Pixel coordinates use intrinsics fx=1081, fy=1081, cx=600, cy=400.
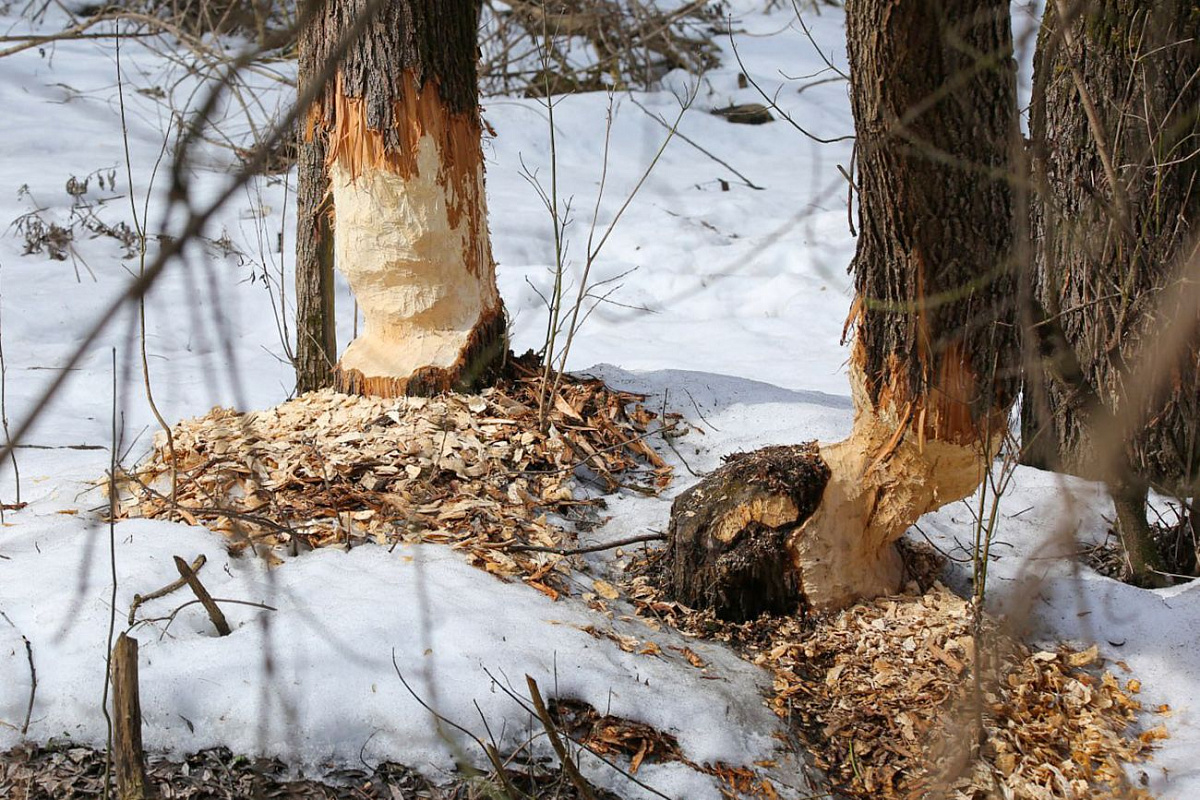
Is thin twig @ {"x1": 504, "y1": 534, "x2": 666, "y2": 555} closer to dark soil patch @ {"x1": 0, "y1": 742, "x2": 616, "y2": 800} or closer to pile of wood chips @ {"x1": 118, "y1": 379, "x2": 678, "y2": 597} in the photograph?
pile of wood chips @ {"x1": 118, "y1": 379, "x2": 678, "y2": 597}

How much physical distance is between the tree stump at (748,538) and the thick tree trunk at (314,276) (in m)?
1.79

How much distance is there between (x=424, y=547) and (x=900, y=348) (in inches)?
53.3

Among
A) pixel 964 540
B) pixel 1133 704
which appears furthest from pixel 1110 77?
pixel 1133 704

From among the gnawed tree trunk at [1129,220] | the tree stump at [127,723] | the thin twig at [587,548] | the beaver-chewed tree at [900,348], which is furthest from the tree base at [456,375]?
the tree stump at [127,723]

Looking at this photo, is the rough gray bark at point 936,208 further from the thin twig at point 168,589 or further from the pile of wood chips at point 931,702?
the thin twig at point 168,589

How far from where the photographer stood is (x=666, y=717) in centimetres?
241

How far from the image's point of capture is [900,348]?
263cm

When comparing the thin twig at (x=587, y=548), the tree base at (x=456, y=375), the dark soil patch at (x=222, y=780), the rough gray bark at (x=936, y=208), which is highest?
the rough gray bark at (x=936, y=208)

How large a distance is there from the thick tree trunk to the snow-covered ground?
0.22 m

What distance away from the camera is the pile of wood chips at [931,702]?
238 centimetres

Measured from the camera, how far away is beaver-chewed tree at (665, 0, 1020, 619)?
2270 mm

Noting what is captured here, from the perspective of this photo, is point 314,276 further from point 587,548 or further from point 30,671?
point 30,671

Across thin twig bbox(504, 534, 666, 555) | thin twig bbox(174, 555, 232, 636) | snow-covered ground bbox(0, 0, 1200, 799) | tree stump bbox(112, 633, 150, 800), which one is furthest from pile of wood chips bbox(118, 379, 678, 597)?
tree stump bbox(112, 633, 150, 800)

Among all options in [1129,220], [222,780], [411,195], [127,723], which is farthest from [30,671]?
[1129,220]
